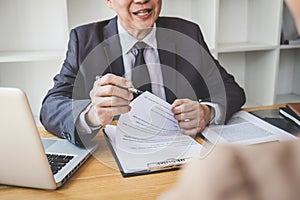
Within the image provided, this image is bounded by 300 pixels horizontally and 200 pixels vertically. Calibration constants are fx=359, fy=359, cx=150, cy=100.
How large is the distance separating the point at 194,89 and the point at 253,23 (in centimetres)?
105

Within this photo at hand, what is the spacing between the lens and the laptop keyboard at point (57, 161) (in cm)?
77

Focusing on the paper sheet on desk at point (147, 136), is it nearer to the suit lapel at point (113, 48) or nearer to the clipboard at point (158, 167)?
the clipboard at point (158, 167)

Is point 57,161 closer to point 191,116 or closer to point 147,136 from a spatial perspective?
point 147,136

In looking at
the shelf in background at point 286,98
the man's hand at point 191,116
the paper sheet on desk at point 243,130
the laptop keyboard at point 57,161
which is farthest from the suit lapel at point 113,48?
the shelf in background at point 286,98

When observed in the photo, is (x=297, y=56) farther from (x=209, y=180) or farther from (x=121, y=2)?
(x=209, y=180)

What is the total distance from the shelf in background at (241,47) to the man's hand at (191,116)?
101cm

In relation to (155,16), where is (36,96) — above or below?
below

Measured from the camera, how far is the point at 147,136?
0.95 metres

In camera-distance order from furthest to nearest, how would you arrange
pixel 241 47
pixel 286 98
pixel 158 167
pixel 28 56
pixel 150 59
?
1. pixel 286 98
2. pixel 241 47
3. pixel 28 56
4. pixel 150 59
5. pixel 158 167

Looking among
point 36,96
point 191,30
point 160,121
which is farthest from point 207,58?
point 36,96

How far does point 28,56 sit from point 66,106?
844 millimetres

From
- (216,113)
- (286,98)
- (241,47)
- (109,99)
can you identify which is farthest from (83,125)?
(286,98)

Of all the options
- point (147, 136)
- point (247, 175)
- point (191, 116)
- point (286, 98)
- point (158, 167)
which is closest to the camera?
point (247, 175)

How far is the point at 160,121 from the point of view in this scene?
1.01 metres
